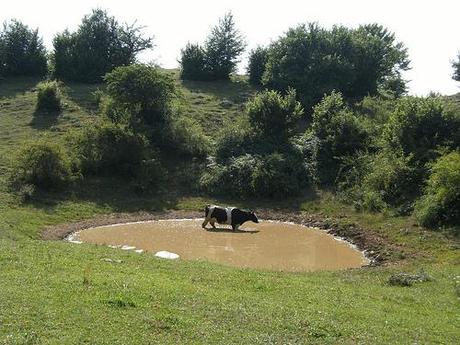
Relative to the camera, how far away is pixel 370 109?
46781 mm

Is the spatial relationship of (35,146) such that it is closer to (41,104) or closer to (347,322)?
(41,104)

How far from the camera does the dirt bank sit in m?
24.3

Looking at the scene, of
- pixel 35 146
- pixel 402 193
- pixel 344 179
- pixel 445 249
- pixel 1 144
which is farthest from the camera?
pixel 1 144

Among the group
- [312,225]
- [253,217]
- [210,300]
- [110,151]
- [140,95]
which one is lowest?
[312,225]

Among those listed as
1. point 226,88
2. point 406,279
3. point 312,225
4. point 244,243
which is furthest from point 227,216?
point 226,88

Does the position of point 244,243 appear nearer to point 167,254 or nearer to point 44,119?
point 167,254

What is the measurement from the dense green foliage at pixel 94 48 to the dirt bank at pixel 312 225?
96.5 feet

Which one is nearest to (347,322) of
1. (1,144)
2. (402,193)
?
(402,193)

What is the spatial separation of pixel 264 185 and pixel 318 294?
851 inches

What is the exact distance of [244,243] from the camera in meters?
26.5

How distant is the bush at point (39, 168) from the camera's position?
33.6 m

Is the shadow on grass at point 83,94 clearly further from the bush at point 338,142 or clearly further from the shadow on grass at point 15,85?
the bush at point 338,142

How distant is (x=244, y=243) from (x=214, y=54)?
39.1 metres

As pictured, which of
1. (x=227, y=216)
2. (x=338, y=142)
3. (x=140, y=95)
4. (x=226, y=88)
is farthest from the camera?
(x=226, y=88)
